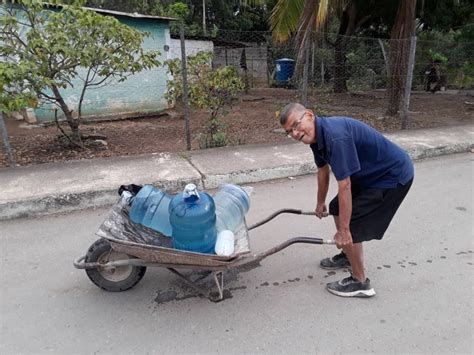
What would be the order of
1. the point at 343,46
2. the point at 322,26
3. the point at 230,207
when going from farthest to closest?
1. the point at 343,46
2. the point at 322,26
3. the point at 230,207

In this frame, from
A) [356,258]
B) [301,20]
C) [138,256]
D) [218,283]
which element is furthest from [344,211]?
[301,20]

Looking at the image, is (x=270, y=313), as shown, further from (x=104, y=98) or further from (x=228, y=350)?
(x=104, y=98)

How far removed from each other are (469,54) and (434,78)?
2.63 meters

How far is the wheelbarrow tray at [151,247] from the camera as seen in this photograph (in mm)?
2400

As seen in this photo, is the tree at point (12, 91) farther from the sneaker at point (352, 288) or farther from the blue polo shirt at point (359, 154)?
the sneaker at point (352, 288)

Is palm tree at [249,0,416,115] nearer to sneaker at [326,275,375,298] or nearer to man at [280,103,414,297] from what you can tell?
man at [280,103,414,297]

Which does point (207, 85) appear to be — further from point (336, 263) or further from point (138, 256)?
point (138, 256)

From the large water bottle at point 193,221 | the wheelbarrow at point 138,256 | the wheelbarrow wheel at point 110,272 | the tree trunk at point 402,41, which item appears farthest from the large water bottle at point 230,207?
the tree trunk at point 402,41

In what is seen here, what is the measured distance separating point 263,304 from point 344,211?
92 cm

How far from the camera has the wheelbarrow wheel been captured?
9.02ft

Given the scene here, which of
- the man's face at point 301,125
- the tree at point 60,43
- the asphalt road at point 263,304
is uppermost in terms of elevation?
the tree at point 60,43

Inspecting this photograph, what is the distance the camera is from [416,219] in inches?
159

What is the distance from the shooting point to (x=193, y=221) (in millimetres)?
2535

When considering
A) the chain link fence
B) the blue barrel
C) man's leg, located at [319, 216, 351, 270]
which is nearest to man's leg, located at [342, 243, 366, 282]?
man's leg, located at [319, 216, 351, 270]
